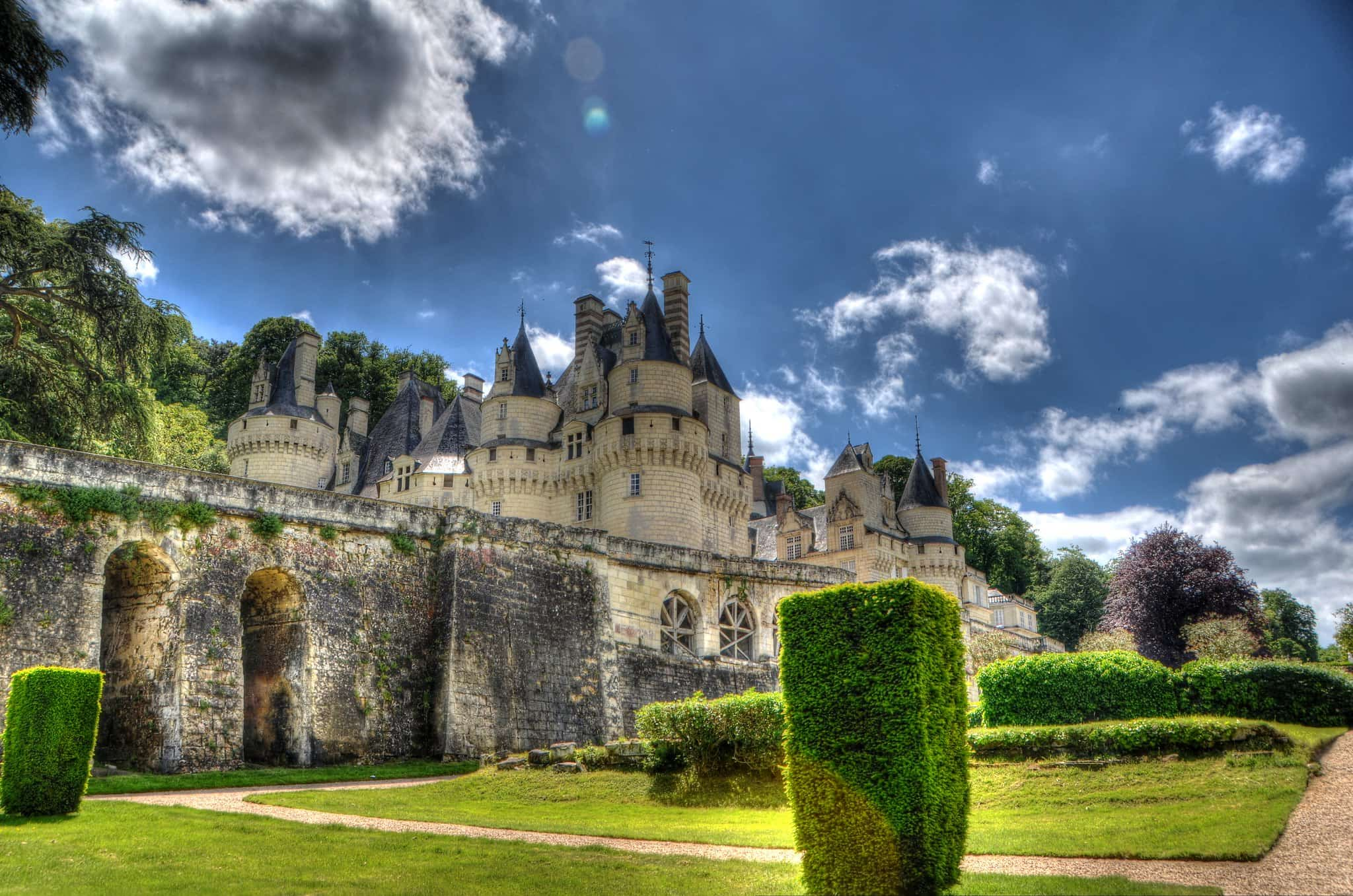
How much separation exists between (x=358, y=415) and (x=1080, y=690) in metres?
41.0

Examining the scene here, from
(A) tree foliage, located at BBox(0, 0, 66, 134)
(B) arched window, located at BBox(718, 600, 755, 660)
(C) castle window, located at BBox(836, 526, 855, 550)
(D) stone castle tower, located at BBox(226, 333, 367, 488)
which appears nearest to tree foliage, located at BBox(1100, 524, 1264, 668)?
(C) castle window, located at BBox(836, 526, 855, 550)

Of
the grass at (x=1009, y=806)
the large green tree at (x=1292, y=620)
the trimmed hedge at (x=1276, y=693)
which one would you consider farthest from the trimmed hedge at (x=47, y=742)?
the large green tree at (x=1292, y=620)

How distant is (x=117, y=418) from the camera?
25.0 meters

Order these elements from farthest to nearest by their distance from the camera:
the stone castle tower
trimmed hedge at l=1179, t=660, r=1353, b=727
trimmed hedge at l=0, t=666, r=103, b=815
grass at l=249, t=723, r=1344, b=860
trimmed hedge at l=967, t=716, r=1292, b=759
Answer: the stone castle tower < trimmed hedge at l=1179, t=660, r=1353, b=727 < trimmed hedge at l=967, t=716, r=1292, b=759 < trimmed hedge at l=0, t=666, r=103, b=815 < grass at l=249, t=723, r=1344, b=860

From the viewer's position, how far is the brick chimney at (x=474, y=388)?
48844 mm

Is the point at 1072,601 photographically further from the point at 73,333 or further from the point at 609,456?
the point at 73,333

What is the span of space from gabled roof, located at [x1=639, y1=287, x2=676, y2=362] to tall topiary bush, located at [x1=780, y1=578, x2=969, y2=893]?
28.7 meters

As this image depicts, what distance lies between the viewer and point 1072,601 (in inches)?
2377

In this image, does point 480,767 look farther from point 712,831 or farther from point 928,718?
point 928,718

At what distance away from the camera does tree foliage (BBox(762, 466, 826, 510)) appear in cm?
6688

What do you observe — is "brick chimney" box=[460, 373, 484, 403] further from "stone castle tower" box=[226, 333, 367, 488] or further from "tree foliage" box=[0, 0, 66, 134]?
"tree foliage" box=[0, 0, 66, 134]

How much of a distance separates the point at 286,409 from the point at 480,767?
28.6 meters

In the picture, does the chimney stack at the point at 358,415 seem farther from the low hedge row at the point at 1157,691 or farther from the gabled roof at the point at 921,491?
the low hedge row at the point at 1157,691

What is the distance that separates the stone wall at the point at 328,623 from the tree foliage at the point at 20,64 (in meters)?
6.87
